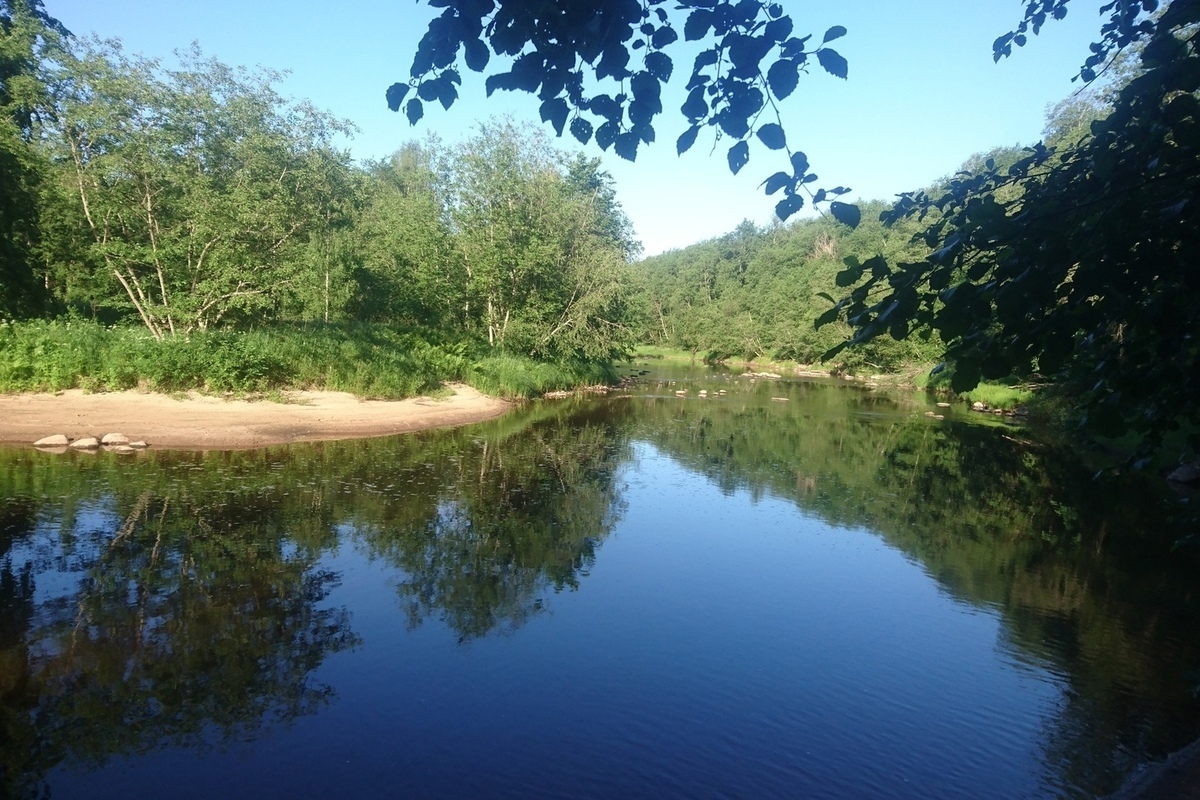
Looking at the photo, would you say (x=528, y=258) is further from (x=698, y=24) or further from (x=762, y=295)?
(x=762, y=295)

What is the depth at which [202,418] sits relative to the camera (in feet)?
61.9

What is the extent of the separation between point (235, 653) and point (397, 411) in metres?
17.0

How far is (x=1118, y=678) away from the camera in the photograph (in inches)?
313

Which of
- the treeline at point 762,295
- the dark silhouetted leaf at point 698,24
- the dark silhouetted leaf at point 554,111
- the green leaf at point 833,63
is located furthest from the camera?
the treeline at point 762,295

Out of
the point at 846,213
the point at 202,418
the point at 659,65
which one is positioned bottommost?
the point at 202,418

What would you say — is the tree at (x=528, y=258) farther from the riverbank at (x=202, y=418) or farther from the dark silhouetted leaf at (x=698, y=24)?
the dark silhouetted leaf at (x=698, y=24)

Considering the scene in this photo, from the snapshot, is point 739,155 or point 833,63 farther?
point 739,155

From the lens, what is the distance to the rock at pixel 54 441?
15.4m

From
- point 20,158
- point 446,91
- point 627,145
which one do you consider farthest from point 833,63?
point 20,158

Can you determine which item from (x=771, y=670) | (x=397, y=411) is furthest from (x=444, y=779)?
(x=397, y=411)

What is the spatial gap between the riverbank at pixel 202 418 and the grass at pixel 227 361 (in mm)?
399

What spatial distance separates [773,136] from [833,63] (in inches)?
13.5

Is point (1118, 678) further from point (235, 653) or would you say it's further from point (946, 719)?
point (235, 653)

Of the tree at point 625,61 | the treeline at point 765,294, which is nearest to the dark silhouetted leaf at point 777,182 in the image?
the tree at point 625,61
